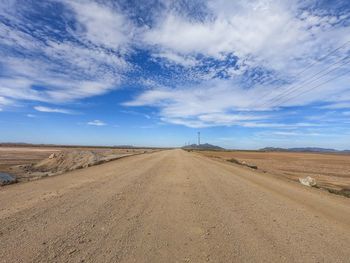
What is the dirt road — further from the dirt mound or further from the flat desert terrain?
the dirt mound

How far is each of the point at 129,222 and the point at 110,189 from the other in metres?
5.04

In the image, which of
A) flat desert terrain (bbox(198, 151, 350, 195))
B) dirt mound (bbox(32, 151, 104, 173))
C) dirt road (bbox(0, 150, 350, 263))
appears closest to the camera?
dirt road (bbox(0, 150, 350, 263))

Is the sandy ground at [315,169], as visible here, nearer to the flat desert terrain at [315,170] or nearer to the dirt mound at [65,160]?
the flat desert terrain at [315,170]

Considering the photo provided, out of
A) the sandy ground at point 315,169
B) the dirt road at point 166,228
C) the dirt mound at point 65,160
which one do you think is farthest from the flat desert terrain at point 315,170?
the dirt mound at point 65,160

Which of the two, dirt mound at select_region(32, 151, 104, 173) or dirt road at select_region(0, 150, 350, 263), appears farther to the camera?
dirt mound at select_region(32, 151, 104, 173)

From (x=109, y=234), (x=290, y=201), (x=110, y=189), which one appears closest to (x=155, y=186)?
(x=110, y=189)

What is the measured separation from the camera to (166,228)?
6.56 metres

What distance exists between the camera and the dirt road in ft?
16.5

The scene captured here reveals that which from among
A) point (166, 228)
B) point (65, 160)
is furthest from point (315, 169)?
point (166, 228)

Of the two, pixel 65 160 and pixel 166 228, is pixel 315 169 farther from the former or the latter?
pixel 166 228

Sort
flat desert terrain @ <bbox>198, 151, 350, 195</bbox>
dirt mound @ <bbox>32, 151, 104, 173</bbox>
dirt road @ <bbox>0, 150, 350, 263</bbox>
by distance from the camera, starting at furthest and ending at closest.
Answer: dirt mound @ <bbox>32, 151, 104, 173</bbox>, flat desert terrain @ <bbox>198, 151, 350, 195</bbox>, dirt road @ <bbox>0, 150, 350, 263</bbox>

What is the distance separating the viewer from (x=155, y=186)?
12.8 m

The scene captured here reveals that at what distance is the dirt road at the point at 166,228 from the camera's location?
5027mm

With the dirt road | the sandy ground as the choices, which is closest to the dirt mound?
the dirt road
